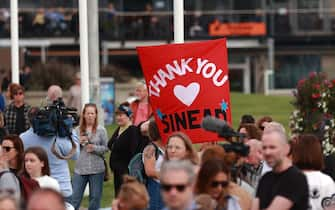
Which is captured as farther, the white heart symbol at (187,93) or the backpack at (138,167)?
the white heart symbol at (187,93)

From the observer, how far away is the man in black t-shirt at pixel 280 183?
9164mm

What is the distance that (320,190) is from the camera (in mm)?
10711

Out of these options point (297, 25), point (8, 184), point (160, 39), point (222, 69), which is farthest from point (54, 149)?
point (297, 25)

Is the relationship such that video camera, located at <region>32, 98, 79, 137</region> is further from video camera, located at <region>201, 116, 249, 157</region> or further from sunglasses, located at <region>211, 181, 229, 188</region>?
sunglasses, located at <region>211, 181, 229, 188</region>

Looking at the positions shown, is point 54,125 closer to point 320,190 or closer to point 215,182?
point 320,190

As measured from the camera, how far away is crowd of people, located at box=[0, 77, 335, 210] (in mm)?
8523

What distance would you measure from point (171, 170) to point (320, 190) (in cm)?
273

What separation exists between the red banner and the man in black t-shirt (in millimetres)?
3383

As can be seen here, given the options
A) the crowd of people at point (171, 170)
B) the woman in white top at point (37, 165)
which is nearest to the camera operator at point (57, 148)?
the crowd of people at point (171, 170)

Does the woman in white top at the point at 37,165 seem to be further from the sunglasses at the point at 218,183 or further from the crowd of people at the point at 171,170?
the sunglasses at the point at 218,183

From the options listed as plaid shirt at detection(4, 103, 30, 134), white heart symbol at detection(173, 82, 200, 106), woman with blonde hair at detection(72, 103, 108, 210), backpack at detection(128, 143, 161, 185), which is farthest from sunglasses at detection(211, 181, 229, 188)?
plaid shirt at detection(4, 103, 30, 134)

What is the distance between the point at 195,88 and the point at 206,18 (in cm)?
4534

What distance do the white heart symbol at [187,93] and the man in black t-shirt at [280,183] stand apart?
11.3ft

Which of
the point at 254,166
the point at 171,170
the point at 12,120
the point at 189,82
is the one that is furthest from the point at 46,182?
the point at 12,120
